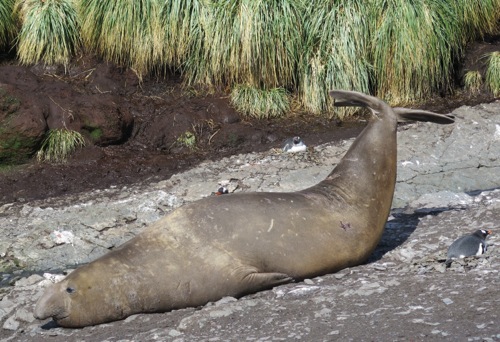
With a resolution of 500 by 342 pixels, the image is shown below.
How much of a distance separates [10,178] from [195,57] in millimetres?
3274

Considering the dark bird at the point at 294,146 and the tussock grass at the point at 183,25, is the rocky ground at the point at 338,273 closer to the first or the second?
the dark bird at the point at 294,146

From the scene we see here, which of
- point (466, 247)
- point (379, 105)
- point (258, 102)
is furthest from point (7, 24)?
point (466, 247)

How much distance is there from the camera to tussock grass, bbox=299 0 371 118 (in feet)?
40.3

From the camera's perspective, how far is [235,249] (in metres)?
6.61

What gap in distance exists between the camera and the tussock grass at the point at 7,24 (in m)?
13.0

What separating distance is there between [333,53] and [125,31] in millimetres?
2892

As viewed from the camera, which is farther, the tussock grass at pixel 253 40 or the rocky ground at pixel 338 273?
the tussock grass at pixel 253 40

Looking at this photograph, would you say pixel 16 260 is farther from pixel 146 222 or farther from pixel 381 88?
pixel 381 88

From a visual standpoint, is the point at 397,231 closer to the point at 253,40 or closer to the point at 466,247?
the point at 466,247

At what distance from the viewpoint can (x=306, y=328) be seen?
5551 mm

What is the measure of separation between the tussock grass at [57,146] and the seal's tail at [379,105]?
15.4ft

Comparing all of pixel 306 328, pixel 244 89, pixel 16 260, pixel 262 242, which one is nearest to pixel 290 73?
pixel 244 89

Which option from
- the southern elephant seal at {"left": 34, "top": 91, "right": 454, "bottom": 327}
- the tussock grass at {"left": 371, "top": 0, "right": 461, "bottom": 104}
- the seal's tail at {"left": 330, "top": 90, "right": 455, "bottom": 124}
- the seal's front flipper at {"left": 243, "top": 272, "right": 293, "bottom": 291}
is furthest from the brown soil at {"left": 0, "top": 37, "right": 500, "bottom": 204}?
the seal's front flipper at {"left": 243, "top": 272, "right": 293, "bottom": 291}

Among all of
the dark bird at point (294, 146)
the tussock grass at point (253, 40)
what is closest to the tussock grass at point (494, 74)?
the tussock grass at point (253, 40)
